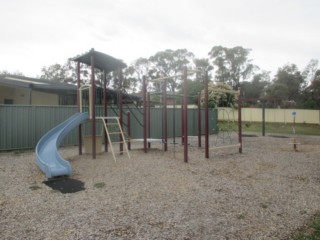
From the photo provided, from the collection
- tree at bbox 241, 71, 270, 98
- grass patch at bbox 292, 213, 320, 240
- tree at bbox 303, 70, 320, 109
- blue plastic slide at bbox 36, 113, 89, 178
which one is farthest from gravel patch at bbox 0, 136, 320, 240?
tree at bbox 241, 71, 270, 98

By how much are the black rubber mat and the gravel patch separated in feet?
0.41

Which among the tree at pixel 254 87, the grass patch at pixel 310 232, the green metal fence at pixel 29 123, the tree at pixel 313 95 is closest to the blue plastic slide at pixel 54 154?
the green metal fence at pixel 29 123

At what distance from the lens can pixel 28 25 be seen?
10.4 metres

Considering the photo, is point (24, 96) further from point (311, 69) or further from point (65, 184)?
point (311, 69)

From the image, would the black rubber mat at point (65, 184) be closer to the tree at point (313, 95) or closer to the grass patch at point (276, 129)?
the grass patch at point (276, 129)

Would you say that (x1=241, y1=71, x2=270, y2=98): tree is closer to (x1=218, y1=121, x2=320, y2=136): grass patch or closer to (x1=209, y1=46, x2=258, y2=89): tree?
(x1=209, y1=46, x2=258, y2=89): tree

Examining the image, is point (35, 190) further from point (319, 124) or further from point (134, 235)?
point (319, 124)

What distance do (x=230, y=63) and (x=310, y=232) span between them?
4487 centimetres

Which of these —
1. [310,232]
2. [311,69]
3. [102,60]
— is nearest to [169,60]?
[311,69]

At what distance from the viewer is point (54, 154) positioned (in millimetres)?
6258

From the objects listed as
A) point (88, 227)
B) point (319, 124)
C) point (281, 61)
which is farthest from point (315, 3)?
point (281, 61)

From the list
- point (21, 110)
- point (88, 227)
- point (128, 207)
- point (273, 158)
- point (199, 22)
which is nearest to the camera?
point (88, 227)

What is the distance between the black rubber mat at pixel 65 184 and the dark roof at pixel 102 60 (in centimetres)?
367

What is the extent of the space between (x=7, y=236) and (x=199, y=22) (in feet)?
34.1
